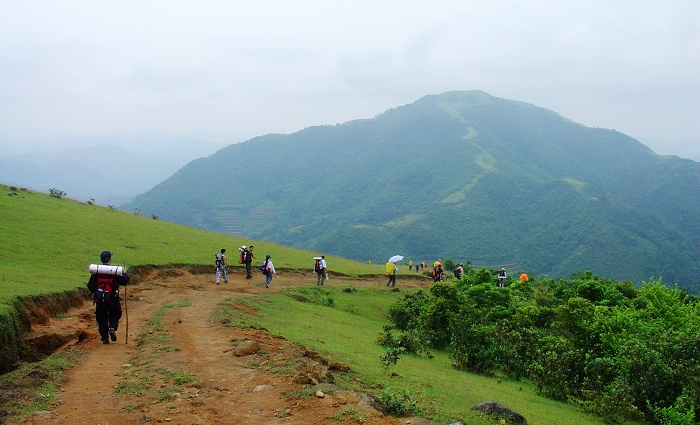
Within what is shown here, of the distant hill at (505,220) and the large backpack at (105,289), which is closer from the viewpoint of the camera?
the large backpack at (105,289)

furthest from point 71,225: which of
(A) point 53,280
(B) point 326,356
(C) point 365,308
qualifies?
(B) point 326,356

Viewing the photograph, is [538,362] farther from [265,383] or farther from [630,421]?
[265,383]

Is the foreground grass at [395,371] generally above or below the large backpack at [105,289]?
below

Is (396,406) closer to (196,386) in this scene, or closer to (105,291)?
(196,386)

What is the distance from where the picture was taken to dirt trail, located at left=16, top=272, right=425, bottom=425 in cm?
683

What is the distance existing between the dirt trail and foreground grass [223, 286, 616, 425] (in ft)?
3.85

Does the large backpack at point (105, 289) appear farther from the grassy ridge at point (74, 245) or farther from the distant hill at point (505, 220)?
the distant hill at point (505, 220)

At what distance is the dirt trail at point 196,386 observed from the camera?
6828 millimetres

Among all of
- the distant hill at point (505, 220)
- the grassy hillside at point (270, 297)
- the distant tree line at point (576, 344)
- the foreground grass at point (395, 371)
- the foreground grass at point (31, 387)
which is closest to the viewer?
the foreground grass at point (31, 387)

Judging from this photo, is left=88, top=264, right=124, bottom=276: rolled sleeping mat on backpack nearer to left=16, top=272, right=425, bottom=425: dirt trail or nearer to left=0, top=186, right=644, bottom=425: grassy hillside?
left=16, top=272, right=425, bottom=425: dirt trail

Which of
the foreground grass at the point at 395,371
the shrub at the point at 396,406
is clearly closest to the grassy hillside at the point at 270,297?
the foreground grass at the point at 395,371

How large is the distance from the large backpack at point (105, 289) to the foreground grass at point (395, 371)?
3.72 metres

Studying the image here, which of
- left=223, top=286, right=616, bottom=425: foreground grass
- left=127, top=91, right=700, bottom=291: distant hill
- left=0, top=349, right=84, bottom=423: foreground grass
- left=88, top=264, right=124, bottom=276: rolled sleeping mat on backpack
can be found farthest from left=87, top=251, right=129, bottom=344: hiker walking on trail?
left=127, top=91, right=700, bottom=291: distant hill

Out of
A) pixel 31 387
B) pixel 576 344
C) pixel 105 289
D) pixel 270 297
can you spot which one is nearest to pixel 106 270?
pixel 105 289
